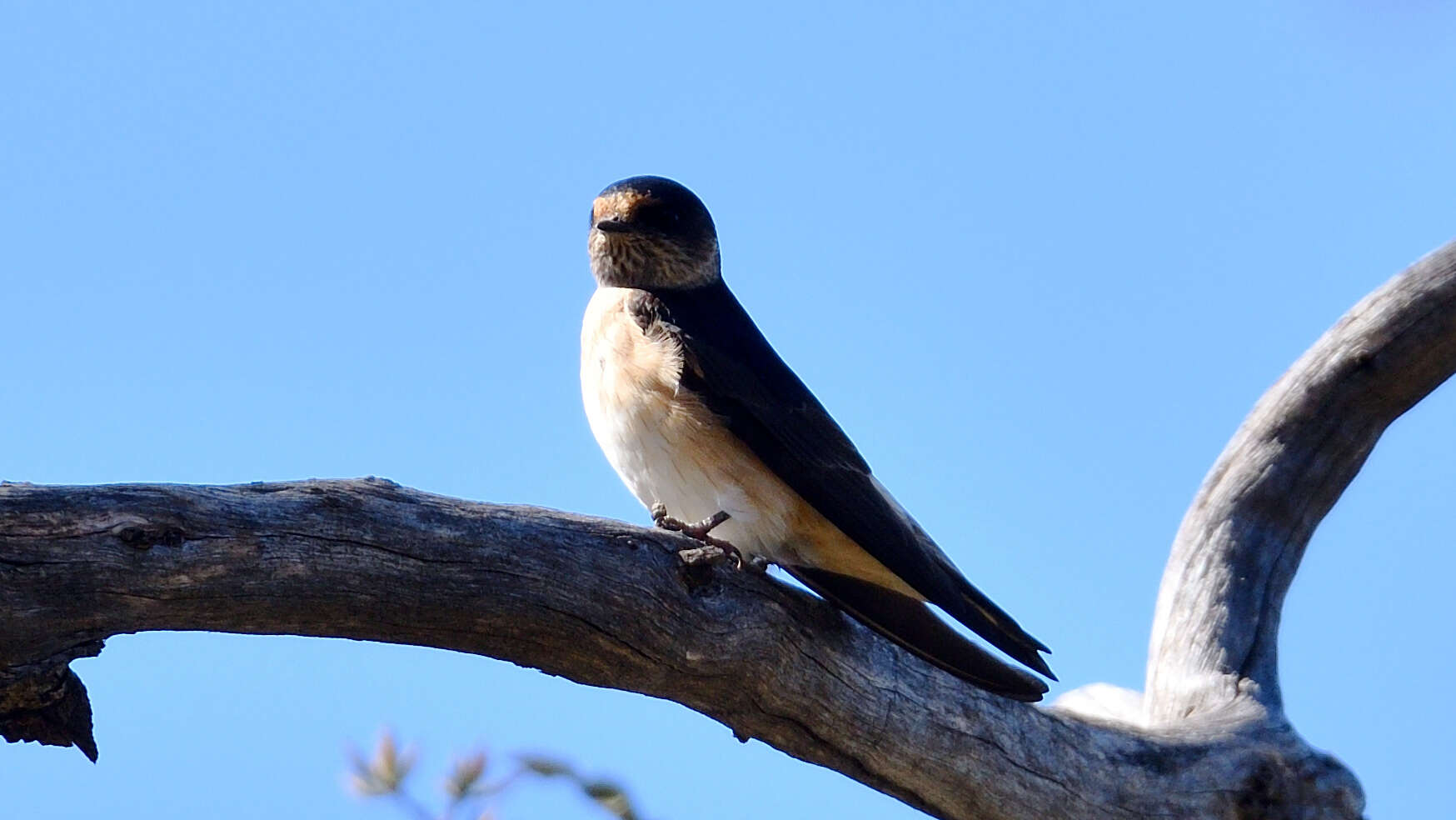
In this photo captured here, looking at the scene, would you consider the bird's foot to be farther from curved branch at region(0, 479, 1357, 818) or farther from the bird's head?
the bird's head

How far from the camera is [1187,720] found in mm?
4500

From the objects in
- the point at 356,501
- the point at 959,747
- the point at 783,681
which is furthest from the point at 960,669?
the point at 356,501

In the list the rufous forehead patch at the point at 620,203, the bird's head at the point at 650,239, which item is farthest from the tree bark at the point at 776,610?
the rufous forehead patch at the point at 620,203

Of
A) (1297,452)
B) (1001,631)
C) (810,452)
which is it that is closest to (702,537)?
(810,452)

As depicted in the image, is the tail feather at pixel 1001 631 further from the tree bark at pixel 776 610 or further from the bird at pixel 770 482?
the tree bark at pixel 776 610

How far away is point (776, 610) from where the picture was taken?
3.62 m

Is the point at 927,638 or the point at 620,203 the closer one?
the point at 927,638

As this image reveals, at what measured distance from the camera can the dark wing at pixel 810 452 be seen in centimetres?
375

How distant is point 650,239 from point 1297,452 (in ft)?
7.63

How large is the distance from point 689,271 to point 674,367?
3.23 feet

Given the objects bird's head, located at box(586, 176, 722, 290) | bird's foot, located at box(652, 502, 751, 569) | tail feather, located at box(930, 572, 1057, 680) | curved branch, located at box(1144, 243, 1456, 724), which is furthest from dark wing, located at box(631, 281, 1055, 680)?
curved branch, located at box(1144, 243, 1456, 724)

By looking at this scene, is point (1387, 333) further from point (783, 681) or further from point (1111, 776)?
point (783, 681)

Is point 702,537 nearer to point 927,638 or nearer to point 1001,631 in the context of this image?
point 927,638

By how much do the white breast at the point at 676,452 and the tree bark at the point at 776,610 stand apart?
25 cm
